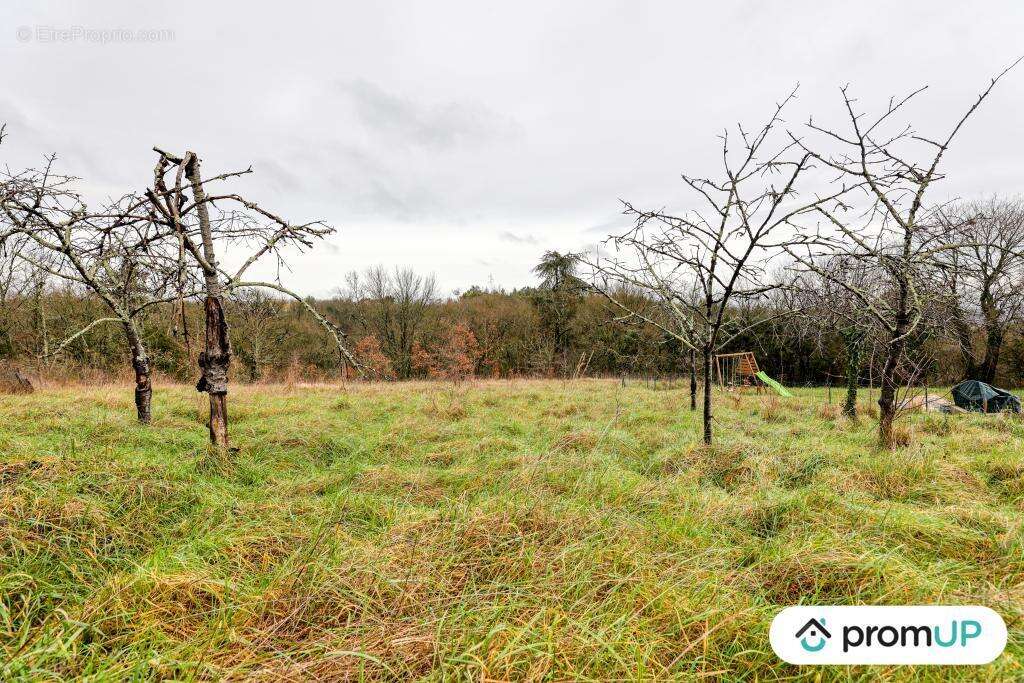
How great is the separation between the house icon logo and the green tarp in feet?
43.3

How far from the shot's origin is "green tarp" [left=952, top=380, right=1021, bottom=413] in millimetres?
10834

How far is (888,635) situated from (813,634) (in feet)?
1.13

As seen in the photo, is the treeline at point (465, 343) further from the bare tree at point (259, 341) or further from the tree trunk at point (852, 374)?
the tree trunk at point (852, 374)

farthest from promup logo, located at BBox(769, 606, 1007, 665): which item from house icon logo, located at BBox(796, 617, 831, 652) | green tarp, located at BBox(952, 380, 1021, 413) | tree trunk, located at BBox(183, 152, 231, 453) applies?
green tarp, located at BBox(952, 380, 1021, 413)

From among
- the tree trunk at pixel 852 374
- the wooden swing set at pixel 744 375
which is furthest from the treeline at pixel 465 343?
the tree trunk at pixel 852 374

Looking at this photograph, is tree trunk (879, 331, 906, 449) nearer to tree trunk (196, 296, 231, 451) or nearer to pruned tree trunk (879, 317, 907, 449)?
pruned tree trunk (879, 317, 907, 449)

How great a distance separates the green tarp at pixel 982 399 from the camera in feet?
35.5

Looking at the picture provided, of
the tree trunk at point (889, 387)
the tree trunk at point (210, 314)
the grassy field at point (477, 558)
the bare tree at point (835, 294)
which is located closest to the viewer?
the grassy field at point (477, 558)

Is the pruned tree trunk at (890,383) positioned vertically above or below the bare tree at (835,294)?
below

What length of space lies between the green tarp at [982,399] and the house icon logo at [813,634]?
13.2 metres

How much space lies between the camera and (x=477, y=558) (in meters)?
2.27

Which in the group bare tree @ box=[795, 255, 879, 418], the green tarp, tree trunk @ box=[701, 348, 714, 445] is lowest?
the green tarp

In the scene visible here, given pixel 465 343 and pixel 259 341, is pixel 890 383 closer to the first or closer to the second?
pixel 465 343

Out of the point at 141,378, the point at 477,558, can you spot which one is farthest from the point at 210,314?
the point at 477,558
